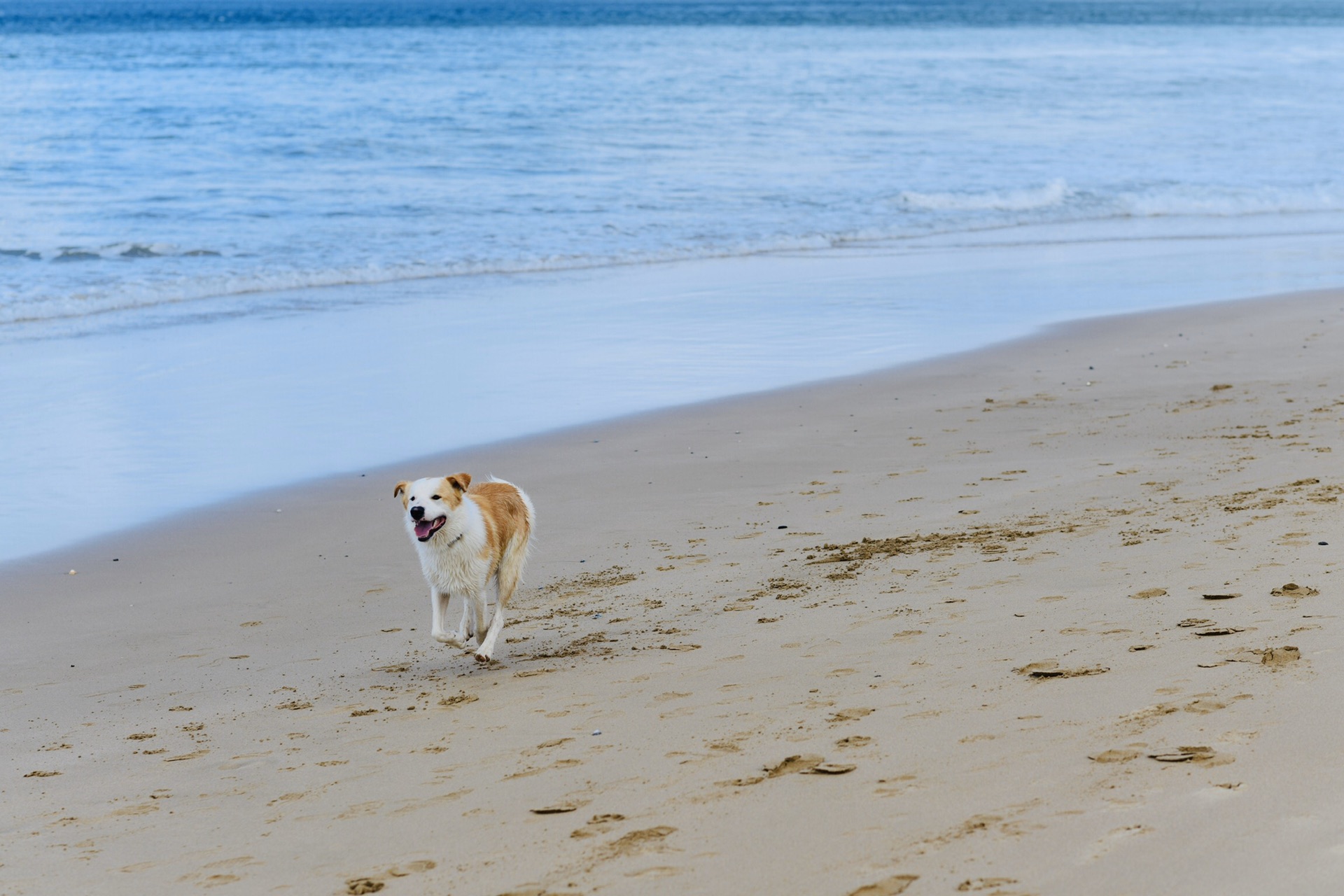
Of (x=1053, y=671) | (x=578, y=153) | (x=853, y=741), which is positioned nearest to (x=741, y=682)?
(x=853, y=741)

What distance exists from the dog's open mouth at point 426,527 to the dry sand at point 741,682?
58 centimetres

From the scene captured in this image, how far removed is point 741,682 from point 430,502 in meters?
1.50

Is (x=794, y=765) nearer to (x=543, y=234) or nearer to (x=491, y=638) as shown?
(x=491, y=638)

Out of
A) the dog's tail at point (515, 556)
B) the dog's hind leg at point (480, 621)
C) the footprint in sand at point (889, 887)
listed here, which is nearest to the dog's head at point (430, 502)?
the dog's hind leg at point (480, 621)

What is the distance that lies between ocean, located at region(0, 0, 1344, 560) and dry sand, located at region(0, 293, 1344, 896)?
183 cm

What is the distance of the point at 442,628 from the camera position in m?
5.75

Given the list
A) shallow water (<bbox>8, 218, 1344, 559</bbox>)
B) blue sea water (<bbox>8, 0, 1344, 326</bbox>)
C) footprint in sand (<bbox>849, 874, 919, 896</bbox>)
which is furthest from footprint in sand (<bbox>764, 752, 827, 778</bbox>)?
blue sea water (<bbox>8, 0, 1344, 326</bbox>)

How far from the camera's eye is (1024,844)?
3.22m

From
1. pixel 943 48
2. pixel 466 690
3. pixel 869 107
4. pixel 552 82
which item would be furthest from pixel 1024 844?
pixel 943 48

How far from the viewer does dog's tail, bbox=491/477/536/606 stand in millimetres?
6000

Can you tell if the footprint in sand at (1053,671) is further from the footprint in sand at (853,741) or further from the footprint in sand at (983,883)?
the footprint in sand at (983,883)

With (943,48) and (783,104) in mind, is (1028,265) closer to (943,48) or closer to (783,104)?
(783,104)

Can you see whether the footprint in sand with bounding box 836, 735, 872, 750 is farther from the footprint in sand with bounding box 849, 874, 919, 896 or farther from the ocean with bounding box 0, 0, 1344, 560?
the ocean with bounding box 0, 0, 1344, 560

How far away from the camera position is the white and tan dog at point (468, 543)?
553cm
